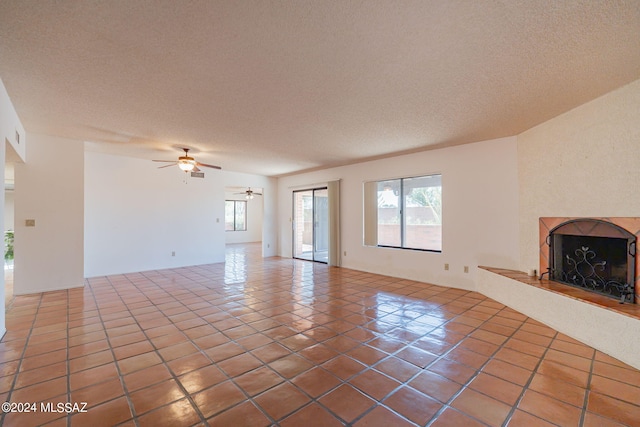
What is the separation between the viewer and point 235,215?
12.5 metres

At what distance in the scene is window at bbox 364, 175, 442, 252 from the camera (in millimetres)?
5344

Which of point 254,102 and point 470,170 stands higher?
point 254,102

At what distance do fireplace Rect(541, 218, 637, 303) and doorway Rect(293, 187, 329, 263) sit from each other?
4883 millimetres

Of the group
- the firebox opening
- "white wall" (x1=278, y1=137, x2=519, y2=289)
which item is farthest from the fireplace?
"white wall" (x1=278, y1=137, x2=519, y2=289)

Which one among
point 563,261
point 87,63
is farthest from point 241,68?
point 563,261

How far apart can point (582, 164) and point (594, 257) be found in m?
1.08

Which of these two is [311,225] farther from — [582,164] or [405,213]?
[582,164]

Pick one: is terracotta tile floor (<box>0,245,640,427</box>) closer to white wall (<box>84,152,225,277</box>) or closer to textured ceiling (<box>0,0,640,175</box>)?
white wall (<box>84,152,225,277</box>)

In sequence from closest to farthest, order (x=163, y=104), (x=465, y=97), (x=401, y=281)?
(x=465, y=97), (x=163, y=104), (x=401, y=281)

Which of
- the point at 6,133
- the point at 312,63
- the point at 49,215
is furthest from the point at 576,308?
the point at 49,215

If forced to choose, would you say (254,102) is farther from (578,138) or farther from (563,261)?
(563,261)

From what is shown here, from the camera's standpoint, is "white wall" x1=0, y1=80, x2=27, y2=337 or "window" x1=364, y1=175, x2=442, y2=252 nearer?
"white wall" x1=0, y1=80, x2=27, y2=337

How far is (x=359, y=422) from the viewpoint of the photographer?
162 cm

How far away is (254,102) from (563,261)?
4.32 m
